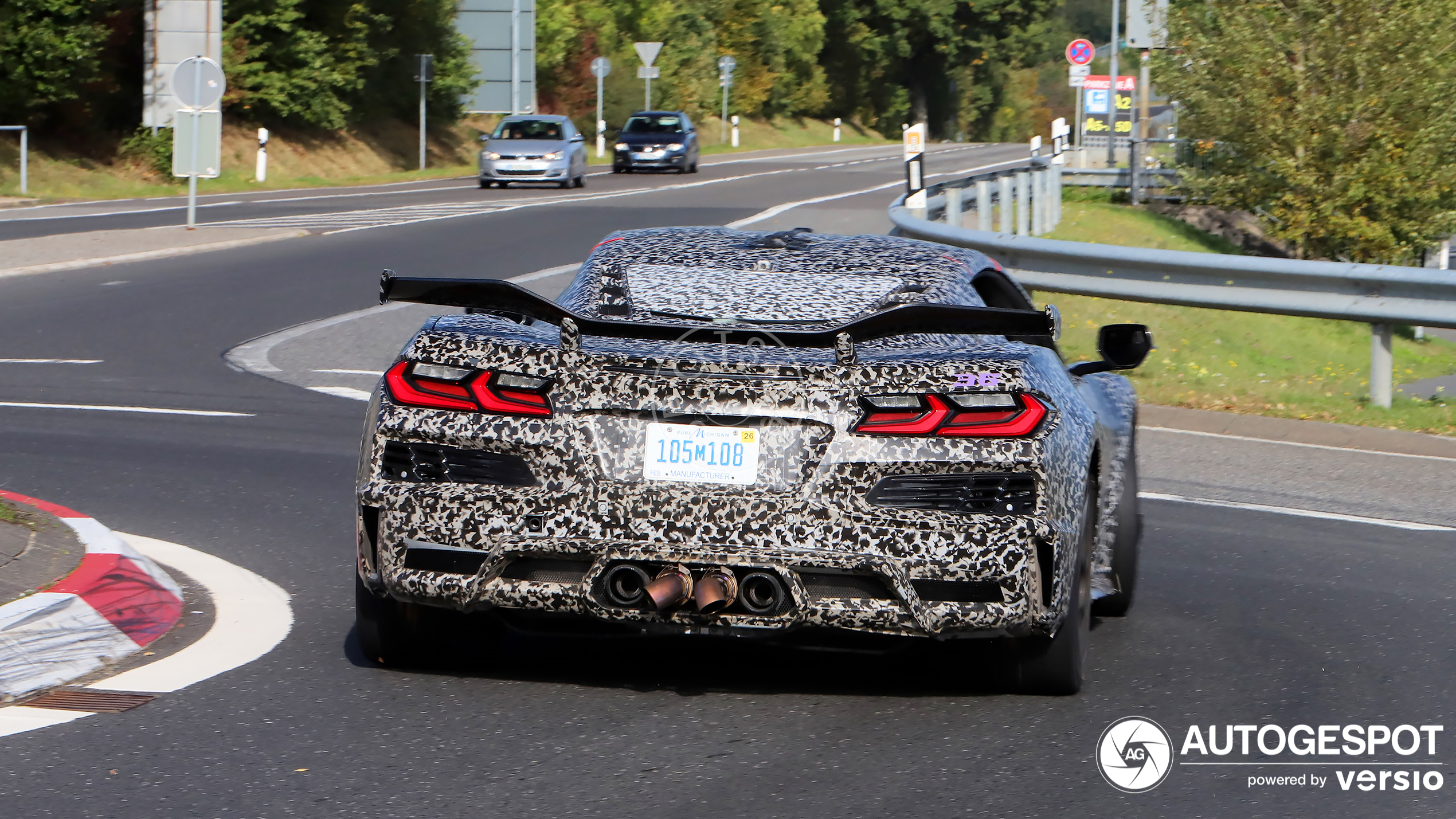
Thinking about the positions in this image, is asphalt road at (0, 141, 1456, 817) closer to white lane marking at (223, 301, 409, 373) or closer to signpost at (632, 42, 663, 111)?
white lane marking at (223, 301, 409, 373)

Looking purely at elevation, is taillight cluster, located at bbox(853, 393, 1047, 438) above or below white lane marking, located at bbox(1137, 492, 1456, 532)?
above

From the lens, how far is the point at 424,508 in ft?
16.6

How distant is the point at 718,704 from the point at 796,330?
3.50 ft

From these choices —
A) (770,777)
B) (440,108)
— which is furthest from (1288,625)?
(440,108)

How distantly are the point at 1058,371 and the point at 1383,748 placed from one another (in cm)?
143

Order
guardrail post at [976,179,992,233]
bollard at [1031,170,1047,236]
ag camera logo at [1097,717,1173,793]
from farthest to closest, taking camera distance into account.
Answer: bollard at [1031,170,1047,236] < guardrail post at [976,179,992,233] < ag camera logo at [1097,717,1173,793]

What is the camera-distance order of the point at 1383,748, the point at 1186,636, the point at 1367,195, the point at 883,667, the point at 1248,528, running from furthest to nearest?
the point at 1367,195
the point at 1248,528
the point at 1186,636
the point at 883,667
the point at 1383,748

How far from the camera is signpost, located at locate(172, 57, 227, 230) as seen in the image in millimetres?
25156

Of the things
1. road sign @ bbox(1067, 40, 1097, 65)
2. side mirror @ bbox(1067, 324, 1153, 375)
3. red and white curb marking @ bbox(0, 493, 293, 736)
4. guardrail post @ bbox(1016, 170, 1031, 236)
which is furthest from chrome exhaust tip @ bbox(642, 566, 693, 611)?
road sign @ bbox(1067, 40, 1097, 65)

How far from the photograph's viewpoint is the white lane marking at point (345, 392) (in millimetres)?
12188

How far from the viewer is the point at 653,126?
1874 inches

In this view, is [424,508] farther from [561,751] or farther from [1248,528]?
[1248,528]

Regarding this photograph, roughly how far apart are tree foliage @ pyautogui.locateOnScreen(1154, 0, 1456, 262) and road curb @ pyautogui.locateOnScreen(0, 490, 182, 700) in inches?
905

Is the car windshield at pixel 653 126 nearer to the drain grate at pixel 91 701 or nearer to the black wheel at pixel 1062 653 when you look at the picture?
the black wheel at pixel 1062 653
